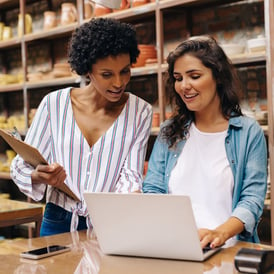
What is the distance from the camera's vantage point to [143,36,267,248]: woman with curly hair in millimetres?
1644

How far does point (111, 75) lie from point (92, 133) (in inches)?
9.5

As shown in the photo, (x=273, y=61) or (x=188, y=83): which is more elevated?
(x=273, y=61)

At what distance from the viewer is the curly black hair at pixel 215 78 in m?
1.81

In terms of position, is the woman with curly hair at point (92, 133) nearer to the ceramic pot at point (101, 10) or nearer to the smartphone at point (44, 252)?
the smartphone at point (44, 252)

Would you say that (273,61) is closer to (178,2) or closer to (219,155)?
(178,2)

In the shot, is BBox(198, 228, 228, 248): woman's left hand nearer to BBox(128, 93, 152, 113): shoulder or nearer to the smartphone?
the smartphone

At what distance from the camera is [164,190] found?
1.76 meters

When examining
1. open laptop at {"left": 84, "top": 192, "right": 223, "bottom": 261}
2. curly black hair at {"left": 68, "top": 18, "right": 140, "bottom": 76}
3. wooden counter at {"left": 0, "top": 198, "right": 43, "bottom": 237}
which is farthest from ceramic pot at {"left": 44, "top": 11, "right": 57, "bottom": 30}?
open laptop at {"left": 84, "top": 192, "right": 223, "bottom": 261}

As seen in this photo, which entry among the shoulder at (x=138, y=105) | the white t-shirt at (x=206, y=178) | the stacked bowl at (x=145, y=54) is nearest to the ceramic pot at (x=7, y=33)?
the stacked bowl at (x=145, y=54)

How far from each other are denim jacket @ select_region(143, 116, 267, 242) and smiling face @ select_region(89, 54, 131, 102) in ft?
0.99

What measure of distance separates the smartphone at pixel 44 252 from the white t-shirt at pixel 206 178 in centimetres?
45

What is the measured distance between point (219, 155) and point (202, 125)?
0.51 ft

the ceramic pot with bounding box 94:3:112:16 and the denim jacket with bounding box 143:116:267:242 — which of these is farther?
the ceramic pot with bounding box 94:3:112:16

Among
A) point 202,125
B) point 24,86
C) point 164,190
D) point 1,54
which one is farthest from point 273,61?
point 1,54
